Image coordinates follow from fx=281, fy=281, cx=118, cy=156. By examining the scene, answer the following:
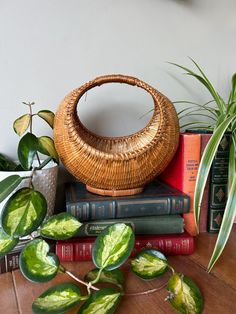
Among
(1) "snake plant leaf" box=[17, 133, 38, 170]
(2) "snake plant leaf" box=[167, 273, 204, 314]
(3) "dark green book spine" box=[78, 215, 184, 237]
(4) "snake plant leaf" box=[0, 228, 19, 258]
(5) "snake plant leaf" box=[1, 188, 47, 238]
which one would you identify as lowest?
(2) "snake plant leaf" box=[167, 273, 204, 314]

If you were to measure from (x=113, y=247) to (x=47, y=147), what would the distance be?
294 millimetres

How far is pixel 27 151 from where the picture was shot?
58 cm

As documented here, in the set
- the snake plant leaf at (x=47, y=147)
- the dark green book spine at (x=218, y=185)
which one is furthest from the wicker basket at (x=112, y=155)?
the dark green book spine at (x=218, y=185)

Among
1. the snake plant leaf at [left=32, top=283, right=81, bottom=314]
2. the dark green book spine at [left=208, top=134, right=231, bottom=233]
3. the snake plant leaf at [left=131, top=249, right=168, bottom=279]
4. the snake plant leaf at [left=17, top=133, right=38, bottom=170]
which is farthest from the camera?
the dark green book spine at [left=208, top=134, right=231, bottom=233]

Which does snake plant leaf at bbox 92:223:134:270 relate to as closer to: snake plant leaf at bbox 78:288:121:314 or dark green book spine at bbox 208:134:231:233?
snake plant leaf at bbox 78:288:121:314

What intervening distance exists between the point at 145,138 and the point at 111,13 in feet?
1.27

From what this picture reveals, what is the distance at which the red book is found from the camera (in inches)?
22.1

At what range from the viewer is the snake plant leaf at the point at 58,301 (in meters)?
0.37

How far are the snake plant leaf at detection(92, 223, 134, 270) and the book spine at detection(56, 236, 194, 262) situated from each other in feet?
0.42

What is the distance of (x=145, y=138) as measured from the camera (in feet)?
2.37

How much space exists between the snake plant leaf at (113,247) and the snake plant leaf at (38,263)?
2.6 inches

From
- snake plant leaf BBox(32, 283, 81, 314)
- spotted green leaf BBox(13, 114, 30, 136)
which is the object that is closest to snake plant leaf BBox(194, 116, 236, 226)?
snake plant leaf BBox(32, 283, 81, 314)

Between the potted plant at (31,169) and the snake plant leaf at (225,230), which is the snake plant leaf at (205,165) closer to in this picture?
the snake plant leaf at (225,230)

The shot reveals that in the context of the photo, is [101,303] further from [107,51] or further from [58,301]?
[107,51]
